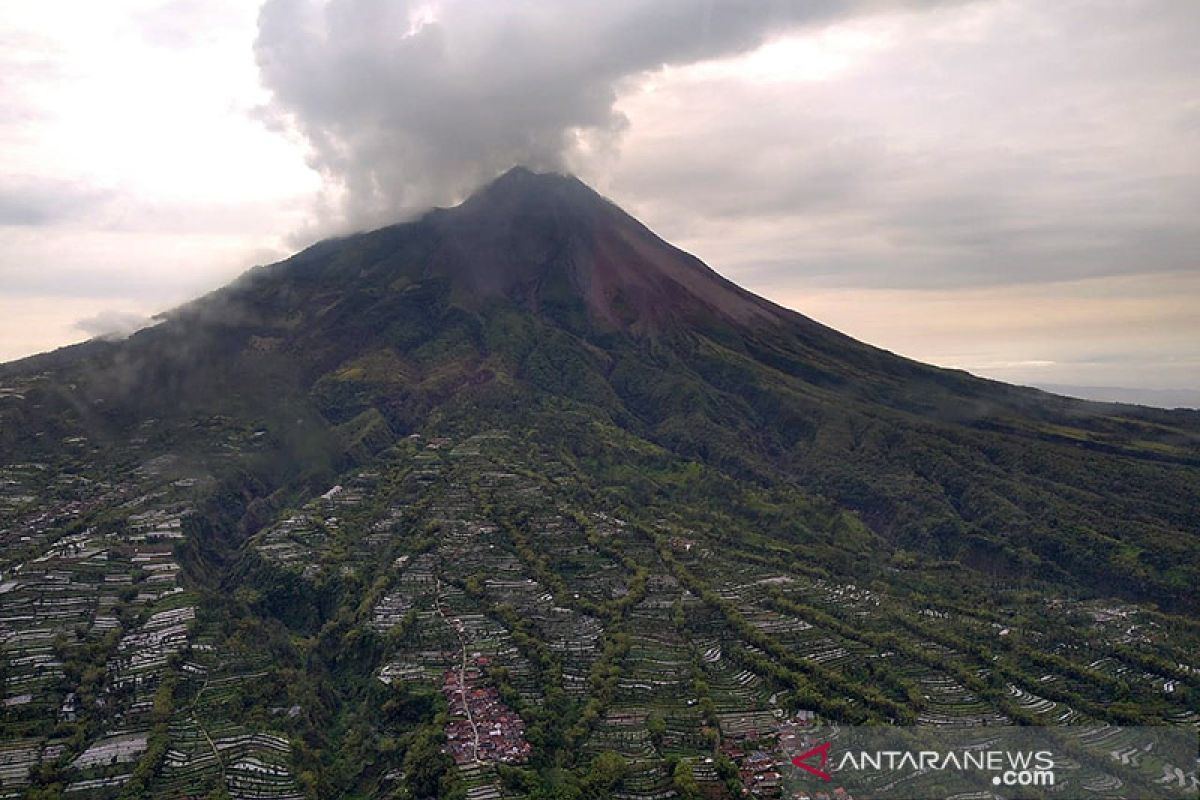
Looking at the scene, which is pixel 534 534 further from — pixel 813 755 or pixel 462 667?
pixel 813 755

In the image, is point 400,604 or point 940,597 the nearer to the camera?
point 400,604

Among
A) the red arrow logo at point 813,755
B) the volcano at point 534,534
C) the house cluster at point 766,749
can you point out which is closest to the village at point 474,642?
the house cluster at point 766,749

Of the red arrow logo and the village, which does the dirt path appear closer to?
the village

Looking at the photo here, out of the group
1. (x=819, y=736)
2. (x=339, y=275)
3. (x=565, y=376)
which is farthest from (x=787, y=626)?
(x=339, y=275)

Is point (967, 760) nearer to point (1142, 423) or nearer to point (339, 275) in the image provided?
point (1142, 423)

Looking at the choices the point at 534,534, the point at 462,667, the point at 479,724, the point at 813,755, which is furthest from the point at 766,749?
the point at 534,534

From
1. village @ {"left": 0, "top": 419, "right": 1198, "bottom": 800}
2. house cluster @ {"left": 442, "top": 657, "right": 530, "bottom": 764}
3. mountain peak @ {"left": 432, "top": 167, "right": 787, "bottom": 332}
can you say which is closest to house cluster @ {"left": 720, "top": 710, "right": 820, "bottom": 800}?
village @ {"left": 0, "top": 419, "right": 1198, "bottom": 800}

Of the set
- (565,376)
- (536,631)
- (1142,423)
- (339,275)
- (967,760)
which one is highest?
(339,275)

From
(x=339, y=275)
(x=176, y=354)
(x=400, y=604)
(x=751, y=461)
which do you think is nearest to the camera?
(x=400, y=604)

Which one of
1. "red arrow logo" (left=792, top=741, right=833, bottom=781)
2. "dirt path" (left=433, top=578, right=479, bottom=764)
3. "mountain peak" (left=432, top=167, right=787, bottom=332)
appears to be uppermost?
"mountain peak" (left=432, top=167, right=787, bottom=332)
